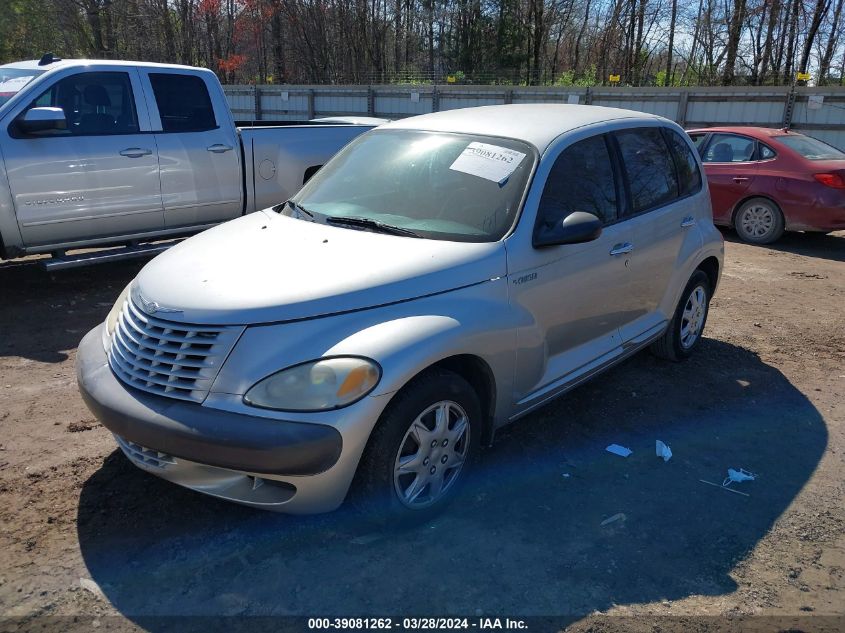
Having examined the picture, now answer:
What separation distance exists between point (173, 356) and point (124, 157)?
14.1ft

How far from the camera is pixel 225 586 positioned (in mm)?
2793

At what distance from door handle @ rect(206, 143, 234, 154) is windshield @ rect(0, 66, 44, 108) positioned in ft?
5.29

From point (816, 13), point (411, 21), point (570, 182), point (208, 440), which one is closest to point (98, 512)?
point (208, 440)

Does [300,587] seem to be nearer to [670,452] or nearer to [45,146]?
[670,452]

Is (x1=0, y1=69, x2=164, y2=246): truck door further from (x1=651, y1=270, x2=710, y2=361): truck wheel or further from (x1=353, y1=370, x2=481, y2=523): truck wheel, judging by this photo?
(x1=651, y1=270, x2=710, y2=361): truck wheel

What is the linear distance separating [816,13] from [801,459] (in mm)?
22911

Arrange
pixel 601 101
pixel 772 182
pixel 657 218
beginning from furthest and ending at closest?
pixel 601 101 → pixel 772 182 → pixel 657 218

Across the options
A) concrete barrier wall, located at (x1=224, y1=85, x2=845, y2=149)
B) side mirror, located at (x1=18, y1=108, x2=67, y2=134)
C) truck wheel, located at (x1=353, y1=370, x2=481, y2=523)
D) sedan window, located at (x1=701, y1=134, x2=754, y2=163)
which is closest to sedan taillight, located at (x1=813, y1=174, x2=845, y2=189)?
sedan window, located at (x1=701, y1=134, x2=754, y2=163)

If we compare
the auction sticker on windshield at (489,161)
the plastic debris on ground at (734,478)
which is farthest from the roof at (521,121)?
the plastic debris on ground at (734,478)

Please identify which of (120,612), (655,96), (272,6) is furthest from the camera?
(272,6)

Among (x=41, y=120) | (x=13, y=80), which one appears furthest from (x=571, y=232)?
(x=13, y=80)

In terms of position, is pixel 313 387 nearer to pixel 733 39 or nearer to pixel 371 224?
pixel 371 224

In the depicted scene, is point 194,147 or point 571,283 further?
point 194,147

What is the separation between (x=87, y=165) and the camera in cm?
624
